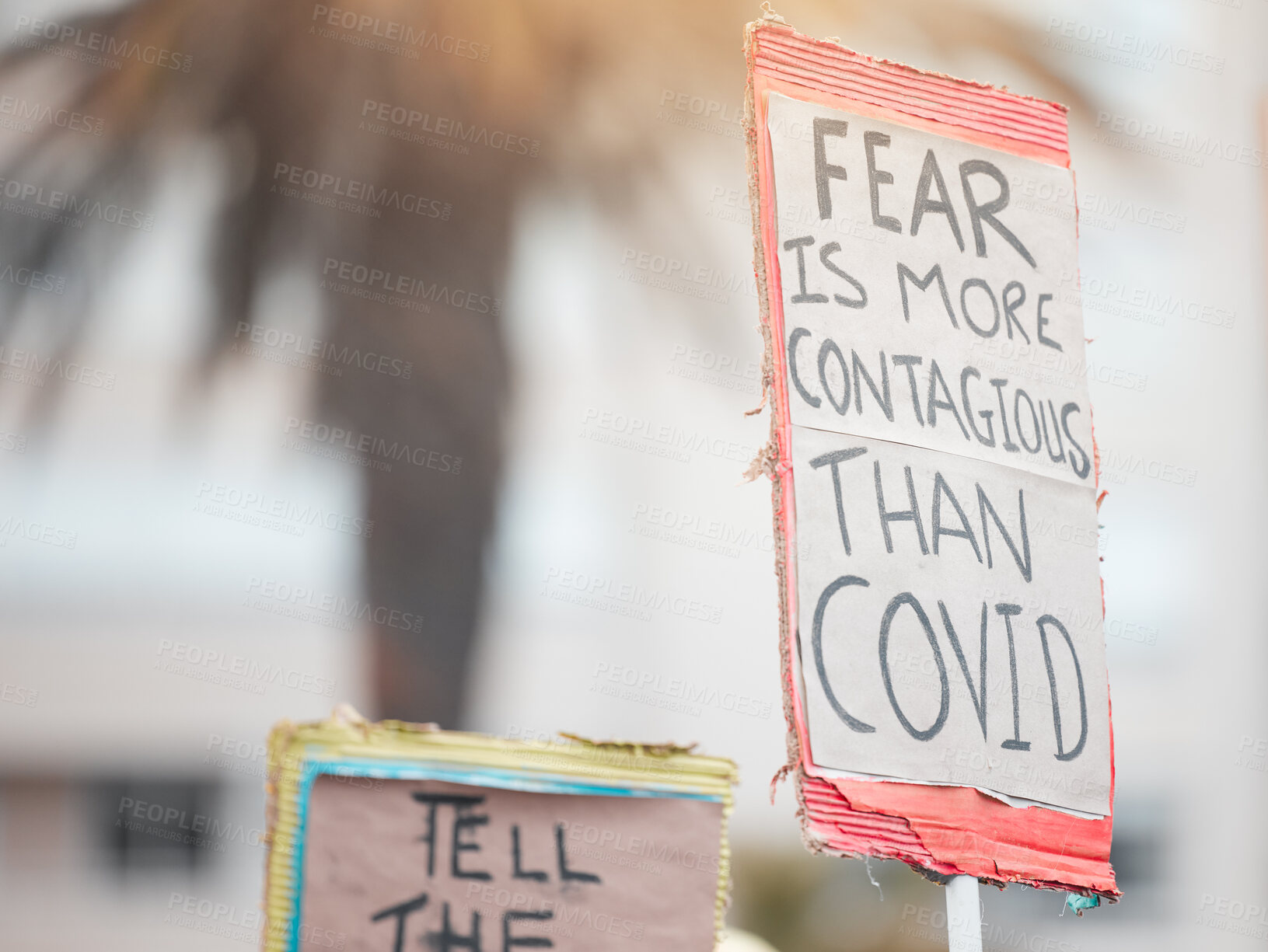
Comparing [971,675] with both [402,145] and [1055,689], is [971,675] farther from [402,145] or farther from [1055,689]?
[402,145]

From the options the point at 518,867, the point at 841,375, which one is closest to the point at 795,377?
the point at 841,375

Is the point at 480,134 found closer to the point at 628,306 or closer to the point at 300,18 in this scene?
the point at 300,18

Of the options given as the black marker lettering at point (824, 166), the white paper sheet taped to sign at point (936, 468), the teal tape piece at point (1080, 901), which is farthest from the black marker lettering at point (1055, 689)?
the black marker lettering at point (824, 166)

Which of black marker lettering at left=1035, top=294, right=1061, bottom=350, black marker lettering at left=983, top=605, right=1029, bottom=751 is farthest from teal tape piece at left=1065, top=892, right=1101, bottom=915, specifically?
black marker lettering at left=1035, top=294, right=1061, bottom=350

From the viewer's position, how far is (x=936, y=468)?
31.0 inches

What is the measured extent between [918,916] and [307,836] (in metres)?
2.61

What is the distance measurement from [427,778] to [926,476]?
422 millimetres

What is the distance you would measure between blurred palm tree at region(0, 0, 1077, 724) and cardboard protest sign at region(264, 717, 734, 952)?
1.31 m

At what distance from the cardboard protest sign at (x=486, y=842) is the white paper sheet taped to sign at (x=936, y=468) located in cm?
12

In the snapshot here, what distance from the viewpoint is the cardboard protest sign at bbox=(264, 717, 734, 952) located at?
0.57 metres

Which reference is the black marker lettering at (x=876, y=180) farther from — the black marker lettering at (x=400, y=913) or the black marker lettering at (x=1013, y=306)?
the black marker lettering at (x=400, y=913)

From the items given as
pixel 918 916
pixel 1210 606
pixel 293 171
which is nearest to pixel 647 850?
pixel 293 171

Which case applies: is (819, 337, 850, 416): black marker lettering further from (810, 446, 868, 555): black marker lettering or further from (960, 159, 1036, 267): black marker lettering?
(960, 159, 1036, 267): black marker lettering

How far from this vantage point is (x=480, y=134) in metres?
2.10
